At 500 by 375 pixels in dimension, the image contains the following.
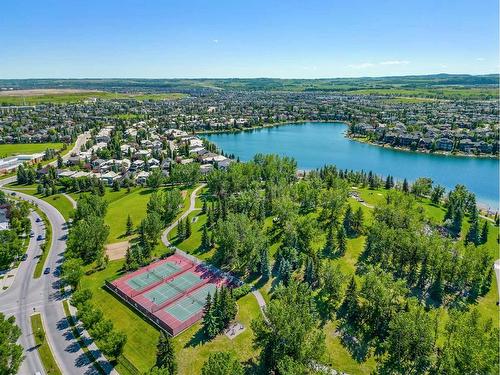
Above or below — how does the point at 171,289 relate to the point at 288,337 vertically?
below

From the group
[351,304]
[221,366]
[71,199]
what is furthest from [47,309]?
[71,199]

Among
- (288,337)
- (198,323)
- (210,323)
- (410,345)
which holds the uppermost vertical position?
(288,337)

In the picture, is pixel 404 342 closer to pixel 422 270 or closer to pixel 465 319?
pixel 465 319

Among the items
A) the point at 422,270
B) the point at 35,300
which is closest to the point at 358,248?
the point at 422,270

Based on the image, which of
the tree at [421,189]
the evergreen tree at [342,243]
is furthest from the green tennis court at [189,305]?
the tree at [421,189]

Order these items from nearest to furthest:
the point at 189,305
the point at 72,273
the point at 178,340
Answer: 1. the point at 178,340
2. the point at 189,305
3. the point at 72,273

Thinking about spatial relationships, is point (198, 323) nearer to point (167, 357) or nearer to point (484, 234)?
point (167, 357)

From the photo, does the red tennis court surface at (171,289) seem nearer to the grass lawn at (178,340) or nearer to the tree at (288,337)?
the grass lawn at (178,340)

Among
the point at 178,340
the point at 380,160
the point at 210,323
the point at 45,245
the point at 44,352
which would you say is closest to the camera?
the point at 44,352
